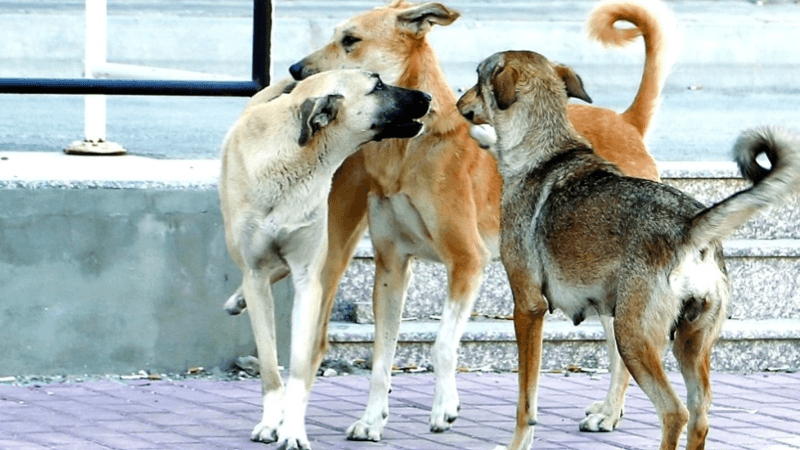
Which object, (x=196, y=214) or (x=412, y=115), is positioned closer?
A: (x=412, y=115)

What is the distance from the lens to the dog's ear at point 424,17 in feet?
21.7

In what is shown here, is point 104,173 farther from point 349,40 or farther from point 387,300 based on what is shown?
point 387,300

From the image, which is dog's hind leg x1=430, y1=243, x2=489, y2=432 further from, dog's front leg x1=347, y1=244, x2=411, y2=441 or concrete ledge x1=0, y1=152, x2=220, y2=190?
concrete ledge x1=0, y1=152, x2=220, y2=190

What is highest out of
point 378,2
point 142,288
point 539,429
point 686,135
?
point 378,2

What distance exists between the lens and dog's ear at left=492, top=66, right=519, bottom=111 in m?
5.89

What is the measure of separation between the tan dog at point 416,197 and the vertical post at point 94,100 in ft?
6.40

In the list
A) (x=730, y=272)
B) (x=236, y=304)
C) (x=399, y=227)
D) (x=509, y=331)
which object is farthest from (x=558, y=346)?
(x=236, y=304)

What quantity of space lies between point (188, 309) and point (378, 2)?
50.6ft

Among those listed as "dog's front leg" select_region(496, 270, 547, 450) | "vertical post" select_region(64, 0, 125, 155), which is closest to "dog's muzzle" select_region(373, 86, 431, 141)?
"dog's front leg" select_region(496, 270, 547, 450)

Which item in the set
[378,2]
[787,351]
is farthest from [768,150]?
[378,2]

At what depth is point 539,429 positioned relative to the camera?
259 inches

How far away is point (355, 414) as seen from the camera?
6.77 metres

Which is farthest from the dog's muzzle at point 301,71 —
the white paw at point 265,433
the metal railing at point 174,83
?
the white paw at point 265,433

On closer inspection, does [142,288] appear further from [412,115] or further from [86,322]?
[412,115]
